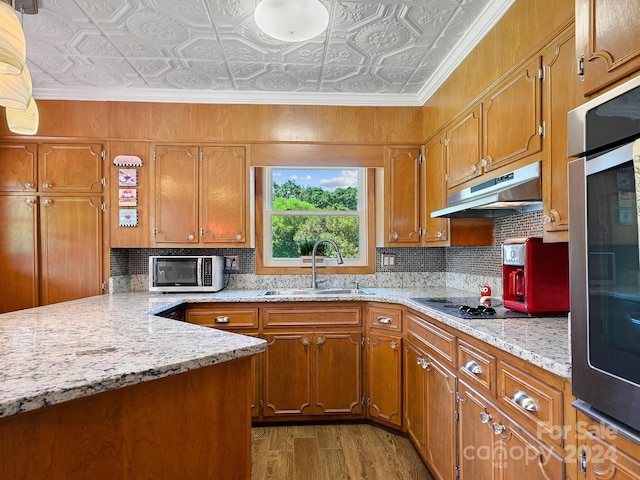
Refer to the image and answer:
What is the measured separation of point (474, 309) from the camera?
1.85m

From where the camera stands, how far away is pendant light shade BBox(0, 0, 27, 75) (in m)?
1.05

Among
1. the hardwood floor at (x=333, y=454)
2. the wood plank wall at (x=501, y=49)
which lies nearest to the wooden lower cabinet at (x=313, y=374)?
the hardwood floor at (x=333, y=454)

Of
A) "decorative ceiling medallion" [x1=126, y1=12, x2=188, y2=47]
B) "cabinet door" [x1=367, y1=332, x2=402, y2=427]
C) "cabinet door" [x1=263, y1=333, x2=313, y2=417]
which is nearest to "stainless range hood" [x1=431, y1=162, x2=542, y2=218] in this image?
"cabinet door" [x1=367, y1=332, x2=402, y2=427]

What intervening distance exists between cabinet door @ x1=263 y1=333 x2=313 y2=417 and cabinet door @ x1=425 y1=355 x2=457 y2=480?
93 centimetres

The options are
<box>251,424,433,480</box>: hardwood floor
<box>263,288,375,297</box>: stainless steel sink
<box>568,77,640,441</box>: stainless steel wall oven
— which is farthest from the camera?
<box>263,288,375,297</box>: stainless steel sink

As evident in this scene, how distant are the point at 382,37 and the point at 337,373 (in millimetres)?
2273

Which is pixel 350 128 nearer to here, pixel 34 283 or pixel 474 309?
pixel 474 309

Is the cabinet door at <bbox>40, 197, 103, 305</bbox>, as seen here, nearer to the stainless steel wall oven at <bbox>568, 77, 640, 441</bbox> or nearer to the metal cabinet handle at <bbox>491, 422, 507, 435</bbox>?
the metal cabinet handle at <bbox>491, 422, 507, 435</bbox>

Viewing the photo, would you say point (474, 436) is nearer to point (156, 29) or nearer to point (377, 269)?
point (377, 269)

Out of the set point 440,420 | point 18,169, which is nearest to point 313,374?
point 440,420

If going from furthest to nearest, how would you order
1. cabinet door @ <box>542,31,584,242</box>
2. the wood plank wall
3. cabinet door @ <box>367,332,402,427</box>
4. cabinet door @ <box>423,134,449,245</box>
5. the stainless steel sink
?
the stainless steel sink → cabinet door @ <box>423,134,449,245</box> → cabinet door @ <box>367,332,402,427</box> → the wood plank wall → cabinet door @ <box>542,31,584,242</box>

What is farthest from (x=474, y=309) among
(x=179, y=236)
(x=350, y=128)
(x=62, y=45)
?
(x=62, y=45)

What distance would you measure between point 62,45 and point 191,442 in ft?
8.36

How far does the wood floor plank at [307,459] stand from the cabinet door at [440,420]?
639 millimetres
